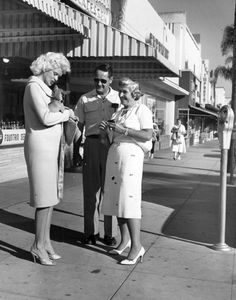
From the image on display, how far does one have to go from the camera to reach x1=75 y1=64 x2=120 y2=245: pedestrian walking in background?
16.3ft

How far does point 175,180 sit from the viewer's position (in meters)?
11.0

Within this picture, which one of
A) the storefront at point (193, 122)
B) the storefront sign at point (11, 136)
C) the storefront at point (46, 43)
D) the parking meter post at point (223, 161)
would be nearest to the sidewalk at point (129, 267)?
the parking meter post at point (223, 161)

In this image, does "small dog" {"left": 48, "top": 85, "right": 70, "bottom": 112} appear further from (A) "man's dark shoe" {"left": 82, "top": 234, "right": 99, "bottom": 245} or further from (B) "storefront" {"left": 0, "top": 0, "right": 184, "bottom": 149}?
(B) "storefront" {"left": 0, "top": 0, "right": 184, "bottom": 149}

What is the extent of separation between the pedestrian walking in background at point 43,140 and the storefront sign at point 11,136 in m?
4.84

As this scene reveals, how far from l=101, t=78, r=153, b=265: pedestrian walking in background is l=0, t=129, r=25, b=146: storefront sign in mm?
4918

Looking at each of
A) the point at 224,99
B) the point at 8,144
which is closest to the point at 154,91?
the point at 8,144

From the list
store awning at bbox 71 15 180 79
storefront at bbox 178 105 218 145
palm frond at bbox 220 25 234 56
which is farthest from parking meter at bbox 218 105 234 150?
palm frond at bbox 220 25 234 56

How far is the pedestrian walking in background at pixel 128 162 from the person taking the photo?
14.4ft

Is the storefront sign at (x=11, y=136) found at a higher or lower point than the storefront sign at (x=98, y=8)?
lower

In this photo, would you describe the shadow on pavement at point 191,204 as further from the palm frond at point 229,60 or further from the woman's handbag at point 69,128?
the palm frond at point 229,60

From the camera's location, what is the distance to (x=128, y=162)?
4.38m

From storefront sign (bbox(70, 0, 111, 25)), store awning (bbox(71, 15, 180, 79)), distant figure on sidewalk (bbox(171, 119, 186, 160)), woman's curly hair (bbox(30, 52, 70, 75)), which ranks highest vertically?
storefront sign (bbox(70, 0, 111, 25))

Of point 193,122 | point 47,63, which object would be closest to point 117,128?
point 47,63

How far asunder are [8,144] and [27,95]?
5.30 meters
